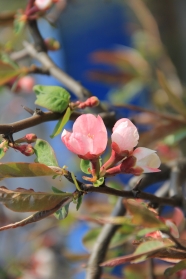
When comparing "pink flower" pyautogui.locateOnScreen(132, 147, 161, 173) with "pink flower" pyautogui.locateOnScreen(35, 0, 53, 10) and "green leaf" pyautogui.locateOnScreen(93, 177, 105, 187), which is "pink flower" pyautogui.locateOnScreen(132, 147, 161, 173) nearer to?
"green leaf" pyautogui.locateOnScreen(93, 177, 105, 187)

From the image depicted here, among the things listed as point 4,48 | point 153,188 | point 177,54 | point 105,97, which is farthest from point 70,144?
point 177,54

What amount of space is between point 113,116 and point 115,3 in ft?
3.99

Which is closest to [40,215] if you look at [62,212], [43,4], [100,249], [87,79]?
[62,212]

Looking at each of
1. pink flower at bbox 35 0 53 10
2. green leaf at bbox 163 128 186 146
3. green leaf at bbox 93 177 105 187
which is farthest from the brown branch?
pink flower at bbox 35 0 53 10

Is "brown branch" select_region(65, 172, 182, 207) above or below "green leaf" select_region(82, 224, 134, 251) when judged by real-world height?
above

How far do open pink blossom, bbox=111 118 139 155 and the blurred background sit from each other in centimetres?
20

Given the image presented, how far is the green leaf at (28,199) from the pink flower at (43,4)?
235 millimetres

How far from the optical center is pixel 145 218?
0.22m

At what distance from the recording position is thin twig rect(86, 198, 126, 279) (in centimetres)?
35

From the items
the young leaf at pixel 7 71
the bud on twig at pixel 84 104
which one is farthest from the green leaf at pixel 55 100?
the young leaf at pixel 7 71

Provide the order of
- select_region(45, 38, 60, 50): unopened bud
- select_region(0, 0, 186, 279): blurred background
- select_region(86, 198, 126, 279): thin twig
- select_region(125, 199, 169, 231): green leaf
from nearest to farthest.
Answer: select_region(125, 199, 169, 231): green leaf < select_region(86, 198, 126, 279): thin twig < select_region(45, 38, 60, 50): unopened bud < select_region(0, 0, 186, 279): blurred background

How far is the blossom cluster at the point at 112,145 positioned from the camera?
0.25 metres

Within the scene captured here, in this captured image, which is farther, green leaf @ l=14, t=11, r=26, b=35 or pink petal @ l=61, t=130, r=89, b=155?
green leaf @ l=14, t=11, r=26, b=35

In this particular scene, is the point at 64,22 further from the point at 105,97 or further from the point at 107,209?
the point at 107,209
